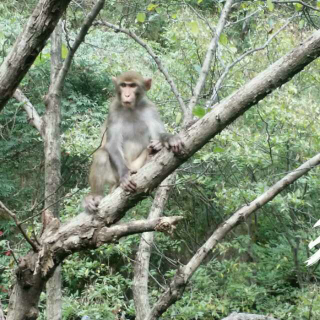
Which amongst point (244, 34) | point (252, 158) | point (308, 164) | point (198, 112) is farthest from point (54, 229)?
point (244, 34)

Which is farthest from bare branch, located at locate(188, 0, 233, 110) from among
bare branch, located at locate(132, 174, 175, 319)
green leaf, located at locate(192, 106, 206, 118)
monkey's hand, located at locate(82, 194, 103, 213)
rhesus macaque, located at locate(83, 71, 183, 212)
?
green leaf, located at locate(192, 106, 206, 118)

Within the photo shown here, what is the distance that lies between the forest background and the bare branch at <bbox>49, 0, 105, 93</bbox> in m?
1.03

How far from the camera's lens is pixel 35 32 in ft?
6.94

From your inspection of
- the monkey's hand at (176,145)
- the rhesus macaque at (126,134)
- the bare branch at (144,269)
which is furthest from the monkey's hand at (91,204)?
the bare branch at (144,269)

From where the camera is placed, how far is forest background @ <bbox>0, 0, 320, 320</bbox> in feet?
23.1

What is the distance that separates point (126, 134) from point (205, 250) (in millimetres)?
1690

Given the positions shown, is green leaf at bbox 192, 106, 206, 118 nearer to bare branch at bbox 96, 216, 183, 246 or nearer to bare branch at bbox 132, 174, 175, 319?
bare branch at bbox 96, 216, 183, 246

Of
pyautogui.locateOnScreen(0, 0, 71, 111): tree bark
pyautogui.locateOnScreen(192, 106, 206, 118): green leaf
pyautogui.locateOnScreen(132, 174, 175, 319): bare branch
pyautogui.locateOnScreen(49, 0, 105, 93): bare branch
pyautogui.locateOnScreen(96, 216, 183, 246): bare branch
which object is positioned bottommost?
pyautogui.locateOnScreen(132, 174, 175, 319): bare branch

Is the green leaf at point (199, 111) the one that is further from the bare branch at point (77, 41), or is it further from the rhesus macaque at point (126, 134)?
the rhesus macaque at point (126, 134)

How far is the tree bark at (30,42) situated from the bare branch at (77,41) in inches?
72.1

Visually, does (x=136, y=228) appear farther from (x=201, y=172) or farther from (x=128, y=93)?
(x=201, y=172)

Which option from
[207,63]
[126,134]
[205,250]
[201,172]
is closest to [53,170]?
[126,134]

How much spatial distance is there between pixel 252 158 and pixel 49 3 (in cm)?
557

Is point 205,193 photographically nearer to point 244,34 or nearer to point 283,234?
point 283,234
